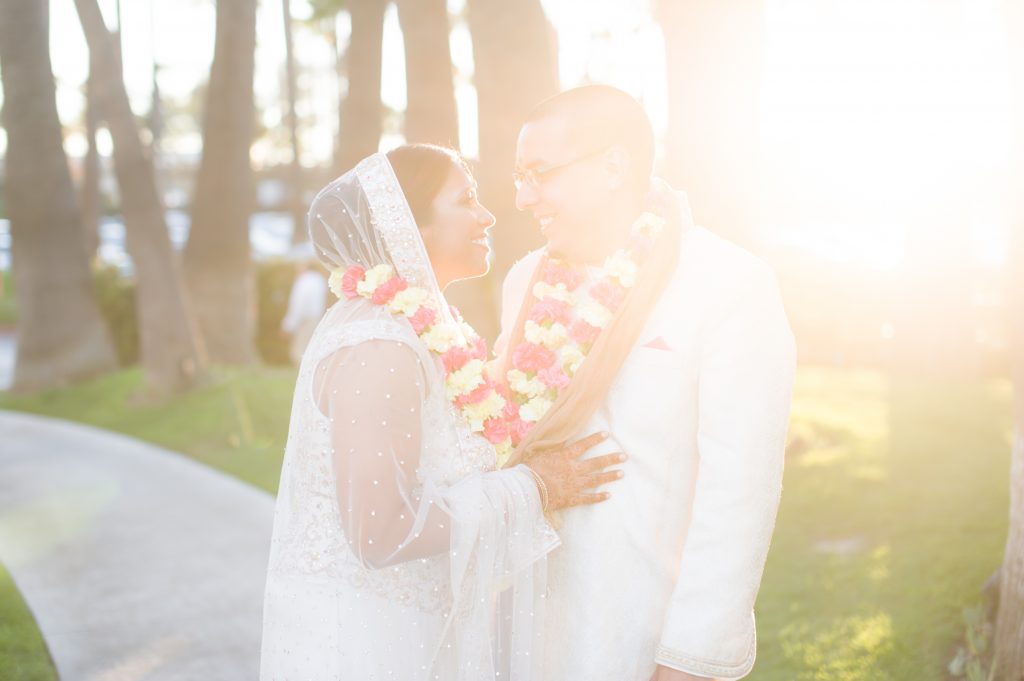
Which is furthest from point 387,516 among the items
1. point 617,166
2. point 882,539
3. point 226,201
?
point 226,201

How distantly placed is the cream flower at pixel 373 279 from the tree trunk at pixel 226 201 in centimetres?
1148

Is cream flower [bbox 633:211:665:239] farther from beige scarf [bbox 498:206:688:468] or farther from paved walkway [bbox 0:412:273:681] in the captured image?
paved walkway [bbox 0:412:273:681]

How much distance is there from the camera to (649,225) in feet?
9.55

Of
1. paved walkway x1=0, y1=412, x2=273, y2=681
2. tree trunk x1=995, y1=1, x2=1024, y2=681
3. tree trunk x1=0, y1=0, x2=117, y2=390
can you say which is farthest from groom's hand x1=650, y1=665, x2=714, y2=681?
tree trunk x1=0, y1=0, x2=117, y2=390

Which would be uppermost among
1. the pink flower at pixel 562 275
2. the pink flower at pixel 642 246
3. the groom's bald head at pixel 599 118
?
the groom's bald head at pixel 599 118

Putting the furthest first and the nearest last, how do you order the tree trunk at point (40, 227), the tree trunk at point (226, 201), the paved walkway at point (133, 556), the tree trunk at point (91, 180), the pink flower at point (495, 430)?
the tree trunk at point (91, 180) < the tree trunk at point (226, 201) < the tree trunk at point (40, 227) < the paved walkway at point (133, 556) < the pink flower at point (495, 430)

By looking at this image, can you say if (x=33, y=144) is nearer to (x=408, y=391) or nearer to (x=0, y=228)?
(x=408, y=391)

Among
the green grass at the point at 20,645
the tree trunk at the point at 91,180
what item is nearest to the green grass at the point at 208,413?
the green grass at the point at 20,645

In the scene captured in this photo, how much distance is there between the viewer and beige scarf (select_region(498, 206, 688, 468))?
9.09ft

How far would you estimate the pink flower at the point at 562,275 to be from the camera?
317 cm

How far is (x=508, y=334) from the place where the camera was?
134 inches

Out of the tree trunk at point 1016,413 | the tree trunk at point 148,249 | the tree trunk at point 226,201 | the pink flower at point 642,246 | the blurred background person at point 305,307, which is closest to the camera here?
the pink flower at point 642,246

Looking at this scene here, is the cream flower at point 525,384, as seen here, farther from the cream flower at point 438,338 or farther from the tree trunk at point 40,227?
the tree trunk at point 40,227

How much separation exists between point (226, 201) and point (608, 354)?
11831mm
